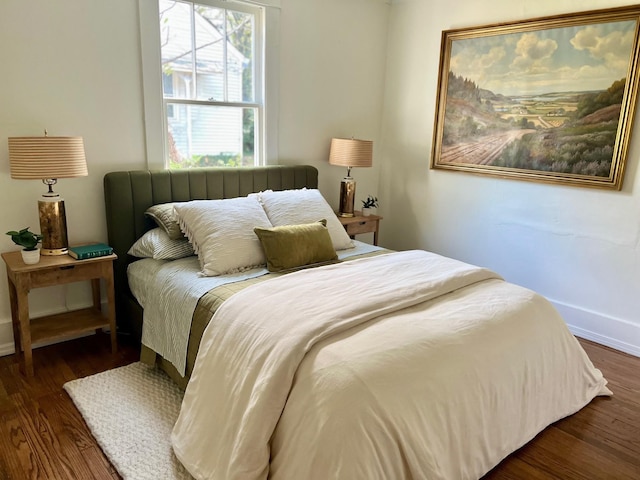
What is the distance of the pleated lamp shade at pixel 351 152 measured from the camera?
3.79 metres

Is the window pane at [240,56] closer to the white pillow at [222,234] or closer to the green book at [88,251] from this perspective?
the white pillow at [222,234]

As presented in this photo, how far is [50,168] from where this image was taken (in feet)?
7.88

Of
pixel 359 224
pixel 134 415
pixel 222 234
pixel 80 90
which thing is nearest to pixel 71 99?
pixel 80 90

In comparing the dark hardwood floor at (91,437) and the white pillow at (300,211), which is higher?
the white pillow at (300,211)

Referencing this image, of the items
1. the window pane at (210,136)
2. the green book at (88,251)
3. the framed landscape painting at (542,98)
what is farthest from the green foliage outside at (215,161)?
the framed landscape painting at (542,98)

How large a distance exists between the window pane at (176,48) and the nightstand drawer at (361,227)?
1584 millimetres

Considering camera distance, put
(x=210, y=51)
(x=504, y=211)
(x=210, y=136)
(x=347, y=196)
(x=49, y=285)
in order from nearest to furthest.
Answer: (x=49, y=285) → (x=210, y=51) → (x=210, y=136) → (x=504, y=211) → (x=347, y=196)

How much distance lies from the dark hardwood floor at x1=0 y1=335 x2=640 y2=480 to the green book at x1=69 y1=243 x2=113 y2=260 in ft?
2.13

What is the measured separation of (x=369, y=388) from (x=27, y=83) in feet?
8.21

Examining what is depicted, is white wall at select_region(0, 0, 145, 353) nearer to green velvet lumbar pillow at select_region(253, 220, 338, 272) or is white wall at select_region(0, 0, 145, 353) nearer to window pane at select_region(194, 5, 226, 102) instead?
window pane at select_region(194, 5, 226, 102)

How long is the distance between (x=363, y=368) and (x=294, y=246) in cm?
118

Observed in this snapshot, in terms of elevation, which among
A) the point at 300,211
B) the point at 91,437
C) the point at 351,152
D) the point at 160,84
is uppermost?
the point at 160,84

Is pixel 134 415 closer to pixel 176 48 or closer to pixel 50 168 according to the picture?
pixel 50 168

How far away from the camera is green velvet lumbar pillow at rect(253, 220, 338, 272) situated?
2623mm
